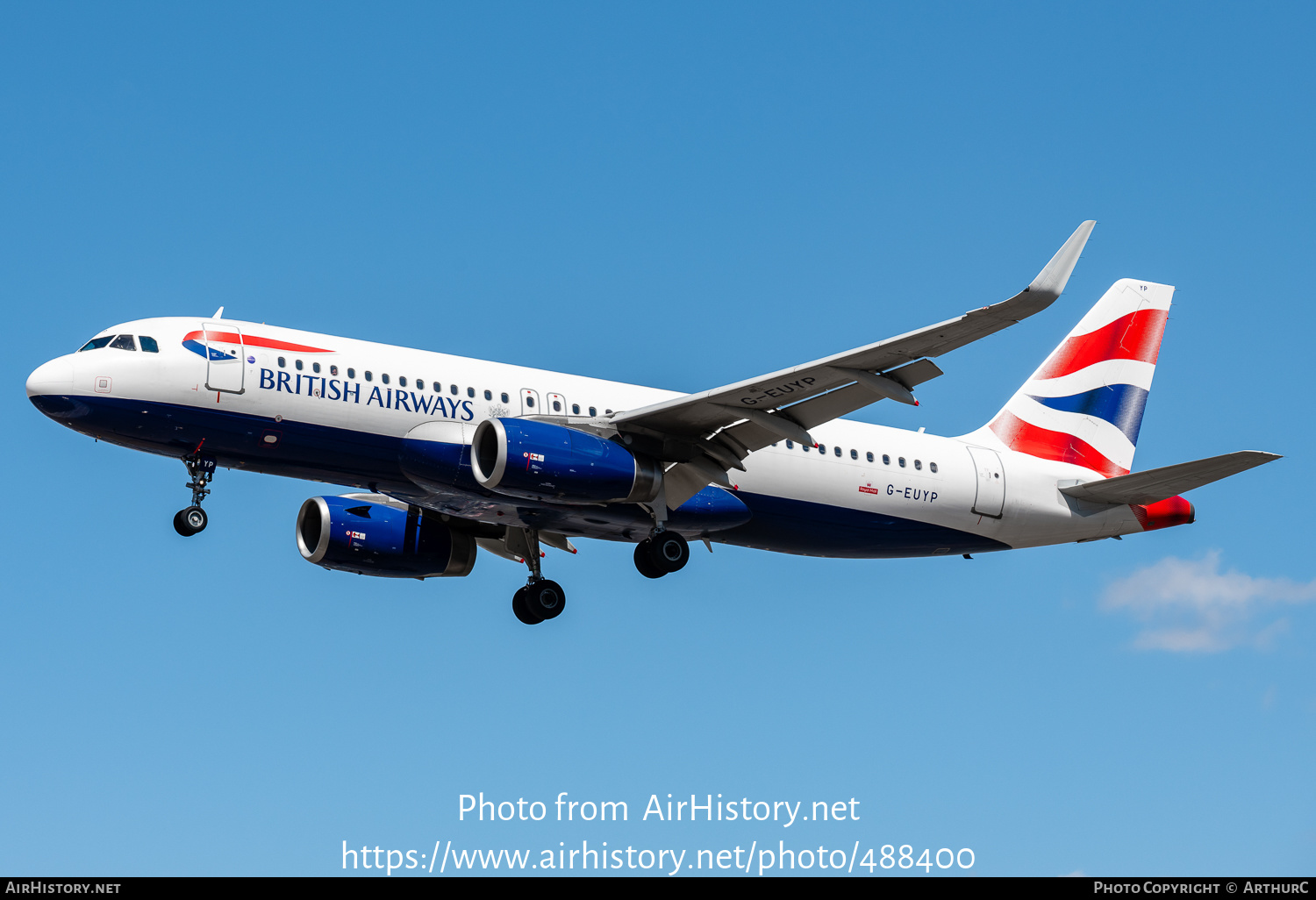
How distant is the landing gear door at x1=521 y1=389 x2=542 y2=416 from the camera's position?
28434mm

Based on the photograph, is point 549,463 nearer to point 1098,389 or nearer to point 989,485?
point 989,485

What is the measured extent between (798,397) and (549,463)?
15.0 ft

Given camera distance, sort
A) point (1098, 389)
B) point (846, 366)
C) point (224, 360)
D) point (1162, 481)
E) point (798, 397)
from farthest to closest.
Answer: point (1098, 389), point (1162, 481), point (798, 397), point (224, 360), point (846, 366)

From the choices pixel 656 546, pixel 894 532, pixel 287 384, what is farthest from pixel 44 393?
pixel 894 532

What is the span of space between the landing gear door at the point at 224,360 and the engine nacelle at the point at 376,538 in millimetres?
5944

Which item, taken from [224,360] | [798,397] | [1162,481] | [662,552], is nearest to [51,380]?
[224,360]

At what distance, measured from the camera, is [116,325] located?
88.8 feet

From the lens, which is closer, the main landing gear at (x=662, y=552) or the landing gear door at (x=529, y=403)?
the landing gear door at (x=529, y=403)

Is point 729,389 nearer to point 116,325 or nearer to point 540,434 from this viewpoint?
point 540,434

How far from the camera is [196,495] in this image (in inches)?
1072

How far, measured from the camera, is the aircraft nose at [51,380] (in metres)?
26.0

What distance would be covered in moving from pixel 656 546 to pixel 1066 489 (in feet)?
32.4

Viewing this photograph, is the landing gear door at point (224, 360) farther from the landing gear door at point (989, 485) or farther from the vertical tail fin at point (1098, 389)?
the vertical tail fin at point (1098, 389)

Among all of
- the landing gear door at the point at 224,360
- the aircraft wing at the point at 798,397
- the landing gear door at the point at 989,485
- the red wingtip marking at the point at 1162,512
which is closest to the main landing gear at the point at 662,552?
the aircraft wing at the point at 798,397
